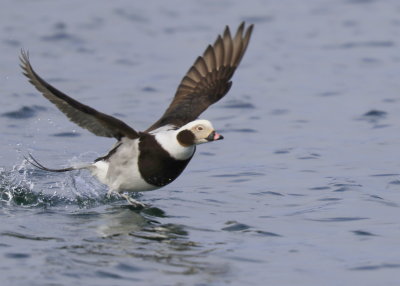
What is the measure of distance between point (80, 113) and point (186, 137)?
34.2 inches

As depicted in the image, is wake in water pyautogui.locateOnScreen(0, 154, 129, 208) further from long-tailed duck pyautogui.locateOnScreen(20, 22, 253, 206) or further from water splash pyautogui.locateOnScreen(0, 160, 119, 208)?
long-tailed duck pyautogui.locateOnScreen(20, 22, 253, 206)

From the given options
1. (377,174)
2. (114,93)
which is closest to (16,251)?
(377,174)

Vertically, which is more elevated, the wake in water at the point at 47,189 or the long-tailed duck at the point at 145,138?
the long-tailed duck at the point at 145,138

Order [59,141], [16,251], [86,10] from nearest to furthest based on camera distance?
[16,251], [59,141], [86,10]

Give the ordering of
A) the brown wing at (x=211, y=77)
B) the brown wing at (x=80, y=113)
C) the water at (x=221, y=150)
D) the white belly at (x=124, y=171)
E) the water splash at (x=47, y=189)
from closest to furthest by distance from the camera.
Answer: the water at (x=221, y=150) < the brown wing at (x=80, y=113) < the white belly at (x=124, y=171) < the water splash at (x=47, y=189) < the brown wing at (x=211, y=77)

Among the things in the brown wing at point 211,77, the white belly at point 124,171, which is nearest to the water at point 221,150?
the white belly at point 124,171

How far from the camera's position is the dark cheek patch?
27.5 ft

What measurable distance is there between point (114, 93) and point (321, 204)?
5828mm

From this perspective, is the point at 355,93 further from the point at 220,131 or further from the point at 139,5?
the point at 139,5

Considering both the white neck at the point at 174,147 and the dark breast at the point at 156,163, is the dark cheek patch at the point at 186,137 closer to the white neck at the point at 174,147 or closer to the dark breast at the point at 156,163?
the white neck at the point at 174,147

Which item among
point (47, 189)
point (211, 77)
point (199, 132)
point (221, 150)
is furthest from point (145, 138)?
point (221, 150)

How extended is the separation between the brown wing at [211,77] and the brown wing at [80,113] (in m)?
0.91

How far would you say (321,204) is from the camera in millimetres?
9070

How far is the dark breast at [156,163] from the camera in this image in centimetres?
855
